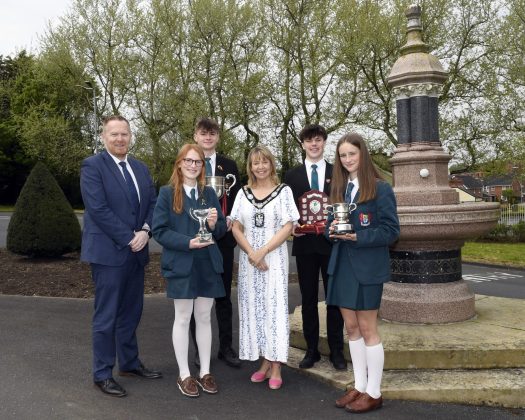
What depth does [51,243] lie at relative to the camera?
11.6m

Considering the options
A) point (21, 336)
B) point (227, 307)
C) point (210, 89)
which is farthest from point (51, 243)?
point (210, 89)

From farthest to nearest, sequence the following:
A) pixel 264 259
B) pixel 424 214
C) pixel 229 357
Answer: pixel 424 214
pixel 229 357
pixel 264 259

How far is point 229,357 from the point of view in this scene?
526 cm

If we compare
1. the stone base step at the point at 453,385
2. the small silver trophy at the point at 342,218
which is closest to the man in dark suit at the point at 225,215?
the stone base step at the point at 453,385

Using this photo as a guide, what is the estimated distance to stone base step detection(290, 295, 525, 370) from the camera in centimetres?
469

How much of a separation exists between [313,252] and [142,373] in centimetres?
195

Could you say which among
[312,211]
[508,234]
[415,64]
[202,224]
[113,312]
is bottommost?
[113,312]

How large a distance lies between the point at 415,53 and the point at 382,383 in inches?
158

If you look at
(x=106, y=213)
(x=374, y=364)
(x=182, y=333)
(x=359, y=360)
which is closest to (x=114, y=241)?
(x=106, y=213)

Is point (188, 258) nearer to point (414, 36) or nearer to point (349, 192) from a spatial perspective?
point (349, 192)

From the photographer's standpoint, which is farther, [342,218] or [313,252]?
[313,252]

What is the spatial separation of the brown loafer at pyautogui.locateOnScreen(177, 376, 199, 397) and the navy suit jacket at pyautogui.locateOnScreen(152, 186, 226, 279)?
0.89 metres

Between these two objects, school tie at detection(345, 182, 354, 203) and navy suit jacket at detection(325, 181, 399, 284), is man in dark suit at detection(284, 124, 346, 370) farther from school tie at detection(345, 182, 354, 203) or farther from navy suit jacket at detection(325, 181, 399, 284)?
navy suit jacket at detection(325, 181, 399, 284)

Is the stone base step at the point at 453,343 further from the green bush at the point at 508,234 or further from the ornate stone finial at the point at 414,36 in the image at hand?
the green bush at the point at 508,234
